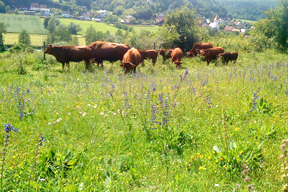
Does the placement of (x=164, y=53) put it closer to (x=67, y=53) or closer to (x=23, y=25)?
(x=67, y=53)

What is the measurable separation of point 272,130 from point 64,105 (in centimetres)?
453

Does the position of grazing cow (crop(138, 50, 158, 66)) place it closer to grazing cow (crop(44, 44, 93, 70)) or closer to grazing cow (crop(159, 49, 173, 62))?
grazing cow (crop(159, 49, 173, 62))

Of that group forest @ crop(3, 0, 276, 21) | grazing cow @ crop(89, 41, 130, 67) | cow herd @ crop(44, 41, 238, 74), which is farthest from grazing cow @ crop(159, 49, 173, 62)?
forest @ crop(3, 0, 276, 21)

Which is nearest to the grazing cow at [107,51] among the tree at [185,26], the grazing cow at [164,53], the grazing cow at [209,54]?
the grazing cow at [164,53]

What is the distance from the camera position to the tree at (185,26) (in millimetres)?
25875

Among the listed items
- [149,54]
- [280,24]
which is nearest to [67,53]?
[149,54]

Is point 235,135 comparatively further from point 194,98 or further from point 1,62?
point 1,62

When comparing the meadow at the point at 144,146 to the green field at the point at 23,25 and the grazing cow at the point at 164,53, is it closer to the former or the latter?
the grazing cow at the point at 164,53

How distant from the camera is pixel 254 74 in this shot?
7.92 m

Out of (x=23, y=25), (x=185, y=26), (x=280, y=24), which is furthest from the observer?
(x=23, y=25)

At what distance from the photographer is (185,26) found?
1028 inches

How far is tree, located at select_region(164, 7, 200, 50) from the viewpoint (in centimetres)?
2588

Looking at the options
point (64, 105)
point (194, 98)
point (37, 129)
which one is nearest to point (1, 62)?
point (64, 105)

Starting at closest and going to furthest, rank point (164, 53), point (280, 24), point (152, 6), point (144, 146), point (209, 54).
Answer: point (144, 146) < point (209, 54) < point (164, 53) < point (280, 24) < point (152, 6)
